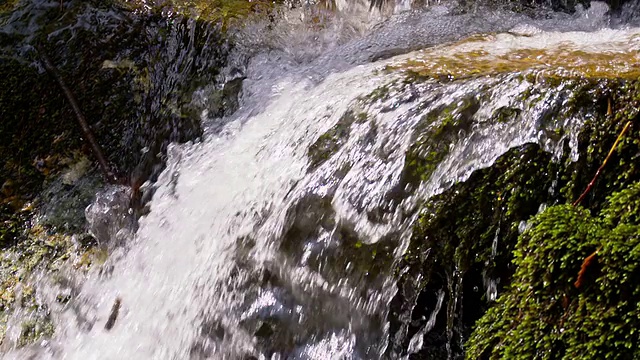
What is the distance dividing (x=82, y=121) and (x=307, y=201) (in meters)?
2.27

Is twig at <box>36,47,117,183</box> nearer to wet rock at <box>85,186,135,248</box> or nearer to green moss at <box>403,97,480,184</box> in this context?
wet rock at <box>85,186,135,248</box>

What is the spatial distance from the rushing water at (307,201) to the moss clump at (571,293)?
0.66ft

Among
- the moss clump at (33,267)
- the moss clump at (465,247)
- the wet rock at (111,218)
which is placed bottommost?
the moss clump at (33,267)

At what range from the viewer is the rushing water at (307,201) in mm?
2547

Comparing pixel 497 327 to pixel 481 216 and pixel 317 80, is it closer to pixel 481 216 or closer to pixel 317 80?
pixel 481 216

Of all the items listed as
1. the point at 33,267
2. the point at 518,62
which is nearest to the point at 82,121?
the point at 33,267

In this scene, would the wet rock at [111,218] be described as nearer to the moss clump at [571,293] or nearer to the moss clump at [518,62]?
the moss clump at [518,62]

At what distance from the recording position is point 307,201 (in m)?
2.88

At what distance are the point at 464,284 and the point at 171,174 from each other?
2.23 m

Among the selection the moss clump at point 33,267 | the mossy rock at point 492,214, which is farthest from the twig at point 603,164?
the moss clump at point 33,267

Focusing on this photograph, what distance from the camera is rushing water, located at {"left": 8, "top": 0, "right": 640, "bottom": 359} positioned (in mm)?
2547

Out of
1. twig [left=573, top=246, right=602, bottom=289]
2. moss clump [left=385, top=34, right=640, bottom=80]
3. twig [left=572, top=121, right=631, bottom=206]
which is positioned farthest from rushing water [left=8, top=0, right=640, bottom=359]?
twig [left=573, top=246, right=602, bottom=289]

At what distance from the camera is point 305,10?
15.0 ft

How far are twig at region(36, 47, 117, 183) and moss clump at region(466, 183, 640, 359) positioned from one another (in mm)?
2866
